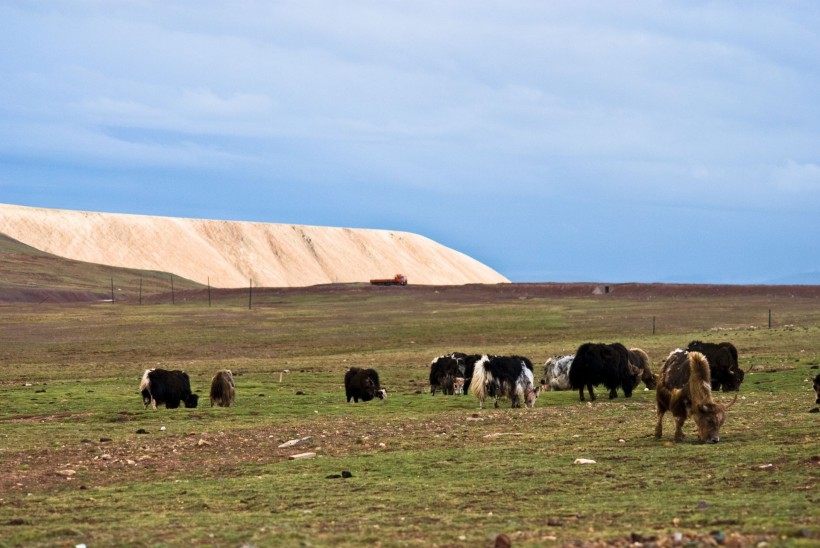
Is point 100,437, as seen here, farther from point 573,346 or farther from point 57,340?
point 57,340

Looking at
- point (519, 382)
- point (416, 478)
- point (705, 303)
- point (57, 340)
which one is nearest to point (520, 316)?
point (705, 303)

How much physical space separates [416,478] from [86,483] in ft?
14.8

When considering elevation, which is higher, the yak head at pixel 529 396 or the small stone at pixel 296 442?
the yak head at pixel 529 396

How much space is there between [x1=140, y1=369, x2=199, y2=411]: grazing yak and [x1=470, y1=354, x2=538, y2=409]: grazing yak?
7.41 m

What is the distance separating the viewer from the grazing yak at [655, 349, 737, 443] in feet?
50.3

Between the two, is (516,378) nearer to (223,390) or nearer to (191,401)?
(223,390)

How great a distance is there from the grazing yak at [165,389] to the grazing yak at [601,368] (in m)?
9.73

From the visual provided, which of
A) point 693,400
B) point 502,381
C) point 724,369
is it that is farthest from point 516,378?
point 693,400

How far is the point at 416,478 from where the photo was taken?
1358 cm

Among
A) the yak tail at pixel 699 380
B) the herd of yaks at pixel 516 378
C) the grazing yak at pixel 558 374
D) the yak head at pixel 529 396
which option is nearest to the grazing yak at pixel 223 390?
the herd of yaks at pixel 516 378

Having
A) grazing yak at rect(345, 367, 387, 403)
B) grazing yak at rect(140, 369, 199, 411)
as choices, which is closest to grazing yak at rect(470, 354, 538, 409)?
grazing yak at rect(345, 367, 387, 403)

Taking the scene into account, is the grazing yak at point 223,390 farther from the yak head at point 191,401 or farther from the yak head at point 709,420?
the yak head at point 709,420

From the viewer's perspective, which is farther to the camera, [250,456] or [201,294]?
[201,294]

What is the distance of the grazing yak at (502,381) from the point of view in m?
25.0
